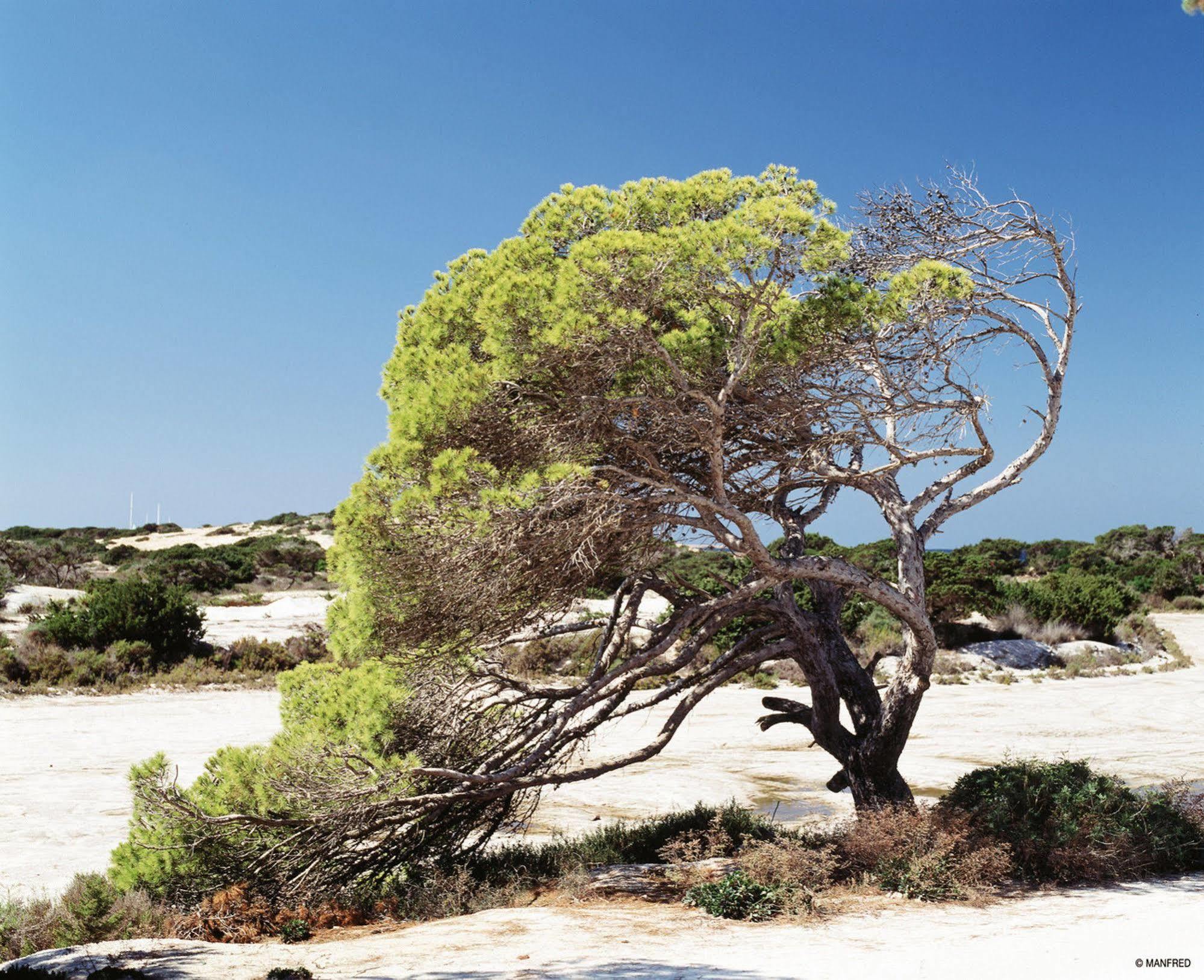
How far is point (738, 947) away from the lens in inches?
274

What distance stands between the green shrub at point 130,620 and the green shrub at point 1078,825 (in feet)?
68.2

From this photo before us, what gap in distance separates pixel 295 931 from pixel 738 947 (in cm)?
356

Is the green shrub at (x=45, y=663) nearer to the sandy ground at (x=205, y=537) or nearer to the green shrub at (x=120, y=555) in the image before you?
the green shrub at (x=120, y=555)

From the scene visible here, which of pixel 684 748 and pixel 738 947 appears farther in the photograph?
pixel 684 748

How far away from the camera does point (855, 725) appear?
10211 mm

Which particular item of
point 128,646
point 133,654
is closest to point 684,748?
point 133,654

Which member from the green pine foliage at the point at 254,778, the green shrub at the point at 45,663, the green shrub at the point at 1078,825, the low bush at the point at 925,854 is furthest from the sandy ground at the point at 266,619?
the green shrub at the point at 1078,825

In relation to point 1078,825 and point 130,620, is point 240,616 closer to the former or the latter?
point 130,620

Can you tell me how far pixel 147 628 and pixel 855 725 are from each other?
795 inches

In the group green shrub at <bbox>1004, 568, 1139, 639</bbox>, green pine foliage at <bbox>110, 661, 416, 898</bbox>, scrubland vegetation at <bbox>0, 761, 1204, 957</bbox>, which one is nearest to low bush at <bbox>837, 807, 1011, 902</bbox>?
scrubland vegetation at <bbox>0, 761, 1204, 957</bbox>

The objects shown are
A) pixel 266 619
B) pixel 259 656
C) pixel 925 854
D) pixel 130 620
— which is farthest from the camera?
pixel 266 619

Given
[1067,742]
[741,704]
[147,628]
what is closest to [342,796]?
[1067,742]

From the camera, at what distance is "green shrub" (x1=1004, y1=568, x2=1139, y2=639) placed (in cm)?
2778

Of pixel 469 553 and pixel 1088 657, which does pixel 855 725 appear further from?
pixel 1088 657
